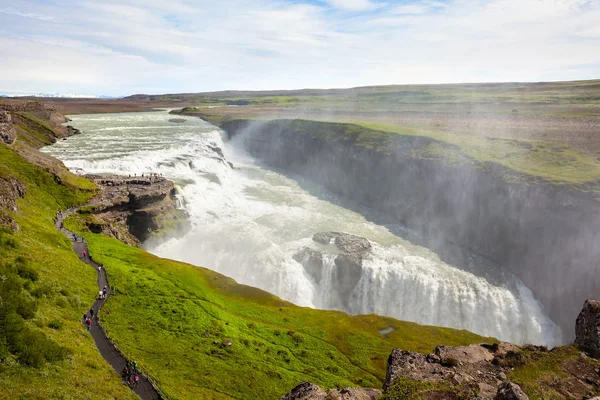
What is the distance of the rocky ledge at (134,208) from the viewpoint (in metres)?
52.6

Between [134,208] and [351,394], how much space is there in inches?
2005

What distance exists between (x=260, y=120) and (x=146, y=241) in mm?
93524

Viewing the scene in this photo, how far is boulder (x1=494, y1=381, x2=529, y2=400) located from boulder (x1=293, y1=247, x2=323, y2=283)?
134 ft

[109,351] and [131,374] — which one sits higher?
[109,351]

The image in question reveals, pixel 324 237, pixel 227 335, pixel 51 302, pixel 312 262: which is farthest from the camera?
pixel 324 237

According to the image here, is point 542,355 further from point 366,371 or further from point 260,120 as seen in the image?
point 260,120

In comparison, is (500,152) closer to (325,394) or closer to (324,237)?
(324,237)

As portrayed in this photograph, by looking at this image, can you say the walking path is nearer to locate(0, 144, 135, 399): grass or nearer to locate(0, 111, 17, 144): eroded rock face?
locate(0, 144, 135, 399): grass

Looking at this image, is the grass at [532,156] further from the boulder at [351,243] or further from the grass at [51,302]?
the grass at [51,302]

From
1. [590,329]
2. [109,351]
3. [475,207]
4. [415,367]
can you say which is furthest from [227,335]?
[475,207]

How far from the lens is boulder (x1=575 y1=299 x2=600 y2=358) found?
19.5 metres

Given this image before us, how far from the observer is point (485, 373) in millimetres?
19062

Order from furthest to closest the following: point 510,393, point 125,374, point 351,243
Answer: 1. point 351,243
2. point 125,374
3. point 510,393

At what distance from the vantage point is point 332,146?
10262 centimetres
